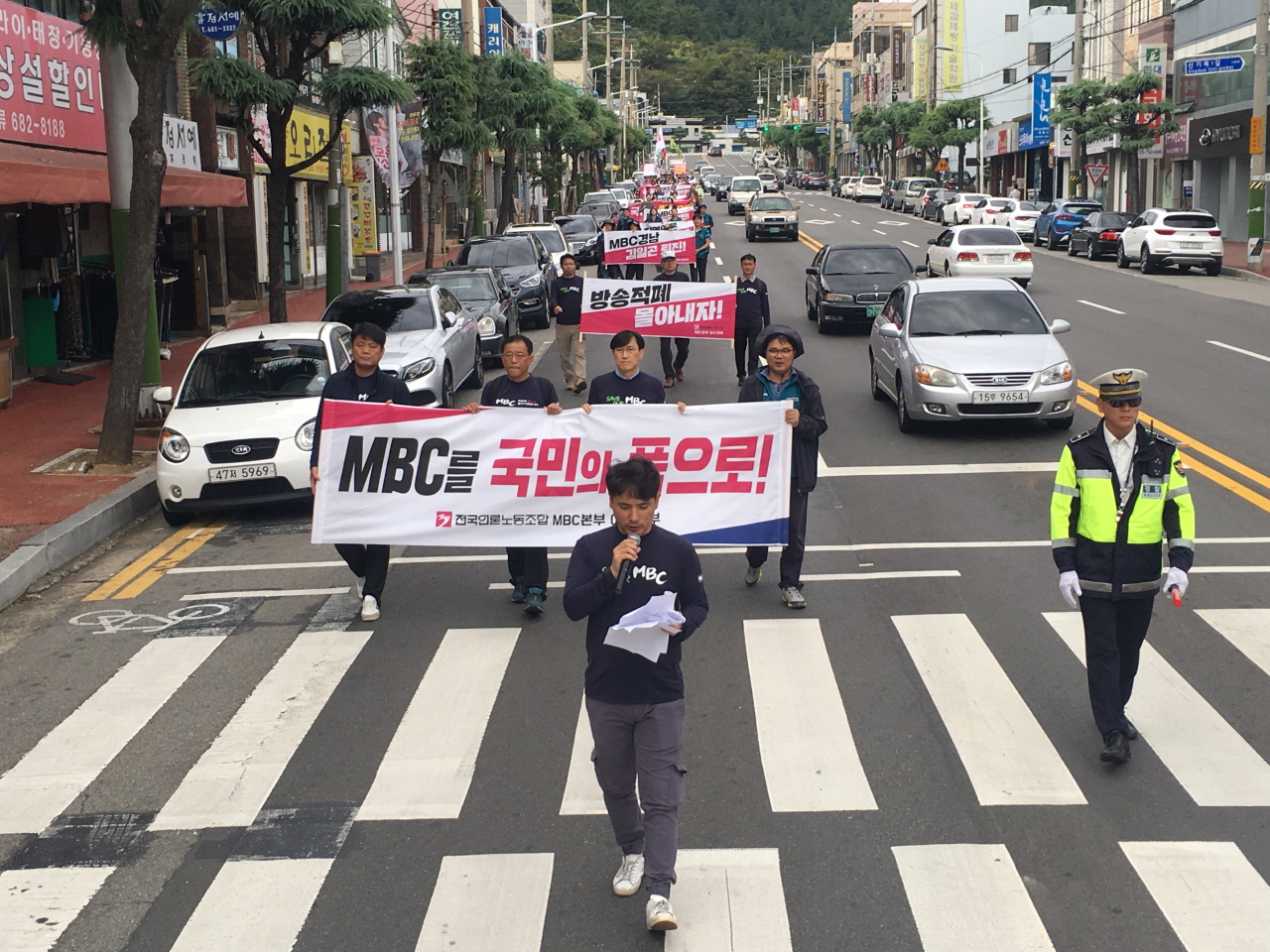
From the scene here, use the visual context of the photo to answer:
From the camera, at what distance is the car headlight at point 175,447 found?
1236 cm

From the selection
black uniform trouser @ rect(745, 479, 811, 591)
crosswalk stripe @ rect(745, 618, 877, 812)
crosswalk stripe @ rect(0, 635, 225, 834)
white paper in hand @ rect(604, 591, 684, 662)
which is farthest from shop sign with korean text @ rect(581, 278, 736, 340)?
white paper in hand @ rect(604, 591, 684, 662)

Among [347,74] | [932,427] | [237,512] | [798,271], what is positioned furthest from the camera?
[798,271]

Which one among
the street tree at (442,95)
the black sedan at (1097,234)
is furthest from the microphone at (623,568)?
the black sedan at (1097,234)

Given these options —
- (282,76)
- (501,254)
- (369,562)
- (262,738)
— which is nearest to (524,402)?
(369,562)

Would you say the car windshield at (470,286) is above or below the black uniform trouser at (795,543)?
above

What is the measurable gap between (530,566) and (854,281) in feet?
53.7

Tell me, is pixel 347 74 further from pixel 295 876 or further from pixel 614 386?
pixel 295 876

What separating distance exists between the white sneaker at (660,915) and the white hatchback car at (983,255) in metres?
27.5

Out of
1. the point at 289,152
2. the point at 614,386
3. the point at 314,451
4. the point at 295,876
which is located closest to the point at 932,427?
the point at 614,386

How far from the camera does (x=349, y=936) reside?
5371mm

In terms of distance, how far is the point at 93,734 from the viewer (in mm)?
7648

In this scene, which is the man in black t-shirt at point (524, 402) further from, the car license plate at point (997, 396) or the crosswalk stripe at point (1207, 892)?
the car license plate at point (997, 396)

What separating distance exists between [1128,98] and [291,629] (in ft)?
159

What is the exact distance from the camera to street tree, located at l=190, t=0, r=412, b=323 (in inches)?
803
